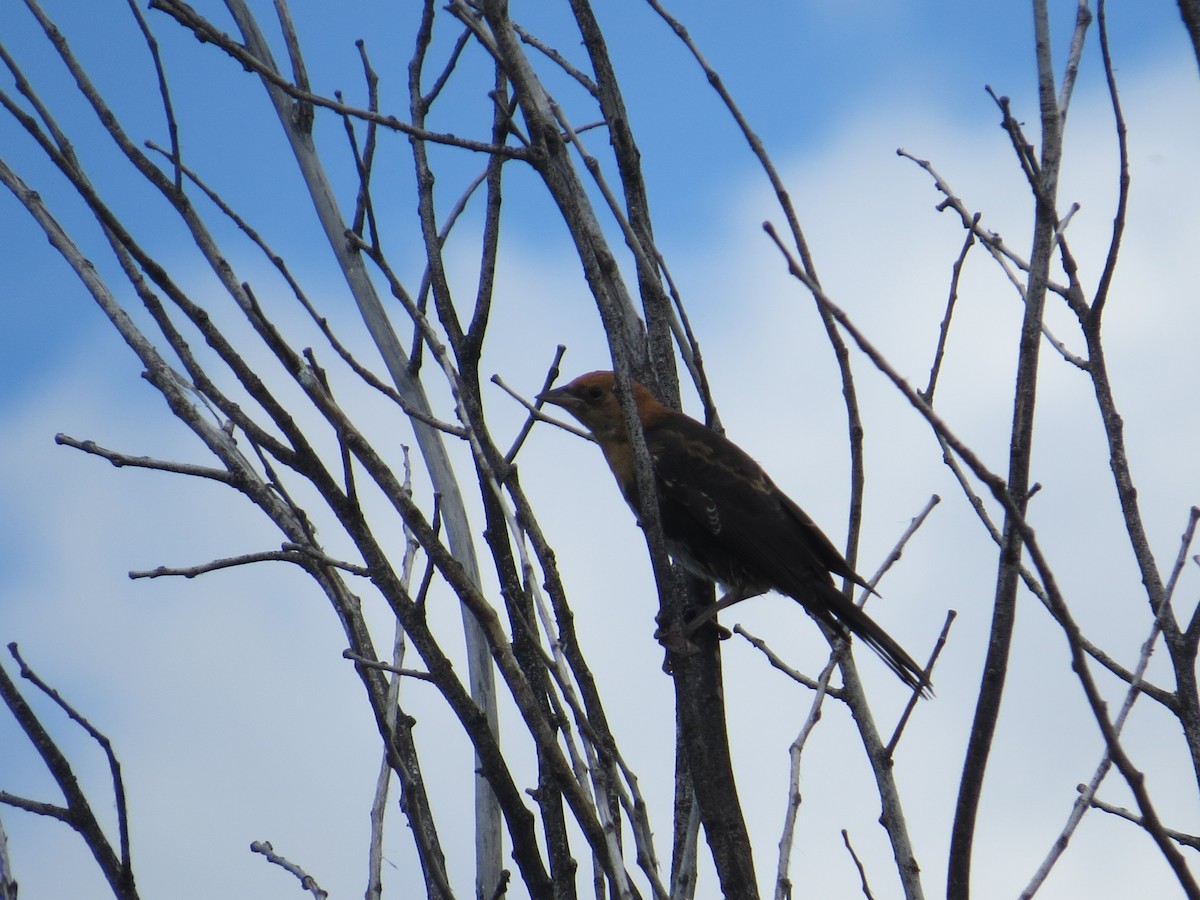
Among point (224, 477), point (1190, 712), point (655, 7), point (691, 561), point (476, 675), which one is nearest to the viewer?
point (224, 477)

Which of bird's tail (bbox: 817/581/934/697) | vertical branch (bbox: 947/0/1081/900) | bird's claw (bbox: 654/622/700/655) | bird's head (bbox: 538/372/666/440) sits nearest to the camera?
vertical branch (bbox: 947/0/1081/900)

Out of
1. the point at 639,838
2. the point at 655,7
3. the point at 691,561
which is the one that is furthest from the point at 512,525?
the point at 691,561

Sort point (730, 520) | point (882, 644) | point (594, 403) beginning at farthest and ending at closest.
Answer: point (594, 403)
point (730, 520)
point (882, 644)

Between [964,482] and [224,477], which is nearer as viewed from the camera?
[224,477]

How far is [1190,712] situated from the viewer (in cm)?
260

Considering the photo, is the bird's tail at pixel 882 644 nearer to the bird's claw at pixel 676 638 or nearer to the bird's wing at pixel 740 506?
the bird's wing at pixel 740 506

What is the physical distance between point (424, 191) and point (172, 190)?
0.62 metres

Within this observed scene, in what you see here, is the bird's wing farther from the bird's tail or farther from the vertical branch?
the vertical branch

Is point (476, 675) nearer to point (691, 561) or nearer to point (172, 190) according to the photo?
point (172, 190)

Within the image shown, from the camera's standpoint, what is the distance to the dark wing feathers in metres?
4.63

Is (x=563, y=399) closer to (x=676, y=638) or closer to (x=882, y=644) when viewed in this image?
(x=882, y=644)

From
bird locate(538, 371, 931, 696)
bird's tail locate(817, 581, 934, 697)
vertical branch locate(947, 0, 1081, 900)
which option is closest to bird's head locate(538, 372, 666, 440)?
bird locate(538, 371, 931, 696)

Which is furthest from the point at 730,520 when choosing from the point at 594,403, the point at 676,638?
the point at 676,638

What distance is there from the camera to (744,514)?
16.1 feet
